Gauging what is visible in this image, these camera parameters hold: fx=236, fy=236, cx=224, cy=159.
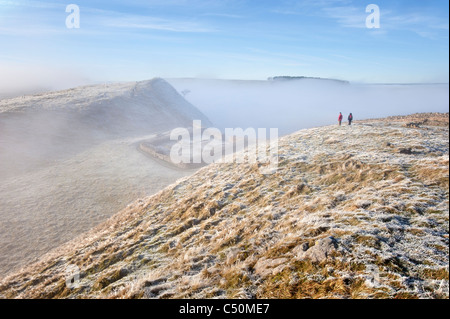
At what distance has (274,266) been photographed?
22.3 feet

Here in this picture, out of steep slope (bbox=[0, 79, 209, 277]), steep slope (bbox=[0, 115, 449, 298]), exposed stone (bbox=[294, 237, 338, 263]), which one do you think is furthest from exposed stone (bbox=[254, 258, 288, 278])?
steep slope (bbox=[0, 79, 209, 277])

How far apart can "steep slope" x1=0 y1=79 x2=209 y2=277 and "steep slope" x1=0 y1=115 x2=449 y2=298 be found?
3063 millimetres

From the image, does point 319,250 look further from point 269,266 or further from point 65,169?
point 65,169

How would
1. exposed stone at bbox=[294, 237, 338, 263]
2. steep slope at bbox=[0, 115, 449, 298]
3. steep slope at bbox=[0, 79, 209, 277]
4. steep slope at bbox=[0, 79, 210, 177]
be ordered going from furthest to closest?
1. steep slope at bbox=[0, 79, 210, 177]
2. steep slope at bbox=[0, 79, 209, 277]
3. exposed stone at bbox=[294, 237, 338, 263]
4. steep slope at bbox=[0, 115, 449, 298]

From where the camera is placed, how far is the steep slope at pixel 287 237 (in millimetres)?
6000

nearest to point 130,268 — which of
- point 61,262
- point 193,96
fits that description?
point 61,262

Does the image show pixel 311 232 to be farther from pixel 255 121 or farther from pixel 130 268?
pixel 255 121

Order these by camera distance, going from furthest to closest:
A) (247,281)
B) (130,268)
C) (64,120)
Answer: (64,120) → (130,268) → (247,281)

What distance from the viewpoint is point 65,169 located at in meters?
27.7

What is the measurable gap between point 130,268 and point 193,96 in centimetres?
17115

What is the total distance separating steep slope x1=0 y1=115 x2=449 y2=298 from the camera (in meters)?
6.00

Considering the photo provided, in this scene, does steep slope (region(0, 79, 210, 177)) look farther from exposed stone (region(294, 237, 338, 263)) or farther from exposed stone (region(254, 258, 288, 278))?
exposed stone (region(294, 237, 338, 263))

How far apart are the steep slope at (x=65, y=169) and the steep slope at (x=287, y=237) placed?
3063 mm
